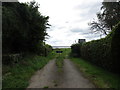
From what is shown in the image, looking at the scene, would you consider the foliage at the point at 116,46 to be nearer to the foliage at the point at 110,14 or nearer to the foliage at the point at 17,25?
the foliage at the point at 17,25

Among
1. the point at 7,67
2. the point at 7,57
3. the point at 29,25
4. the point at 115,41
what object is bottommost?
→ the point at 7,67

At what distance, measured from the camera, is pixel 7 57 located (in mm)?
6453

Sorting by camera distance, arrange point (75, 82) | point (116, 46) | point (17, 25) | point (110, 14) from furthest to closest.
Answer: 1. point (110, 14)
2. point (17, 25)
3. point (116, 46)
4. point (75, 82)

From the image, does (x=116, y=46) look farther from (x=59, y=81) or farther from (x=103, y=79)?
(x=59, y=81)

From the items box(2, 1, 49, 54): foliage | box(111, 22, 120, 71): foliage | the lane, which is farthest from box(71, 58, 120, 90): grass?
box(2, 1, 49, 54): foliage

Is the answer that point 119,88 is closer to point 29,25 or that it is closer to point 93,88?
point 93,88

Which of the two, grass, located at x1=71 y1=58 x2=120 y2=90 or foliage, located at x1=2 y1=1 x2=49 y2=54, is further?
foliage, located at x1=2 y1=1 x2=49 y2=54

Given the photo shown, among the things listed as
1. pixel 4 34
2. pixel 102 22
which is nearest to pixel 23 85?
pixel 4 34

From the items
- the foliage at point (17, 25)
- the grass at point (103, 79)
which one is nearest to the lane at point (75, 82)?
the grass at point (103, 79)

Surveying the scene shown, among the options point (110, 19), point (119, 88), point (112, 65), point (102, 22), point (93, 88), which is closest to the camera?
point (119, 88)

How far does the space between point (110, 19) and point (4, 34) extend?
881 inches

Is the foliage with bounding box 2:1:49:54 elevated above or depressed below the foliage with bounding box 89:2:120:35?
below

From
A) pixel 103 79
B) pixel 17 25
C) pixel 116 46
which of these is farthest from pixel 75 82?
pixel 17 25

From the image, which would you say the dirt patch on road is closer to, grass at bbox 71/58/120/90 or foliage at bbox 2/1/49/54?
grass at bbox 71/58/120/90
